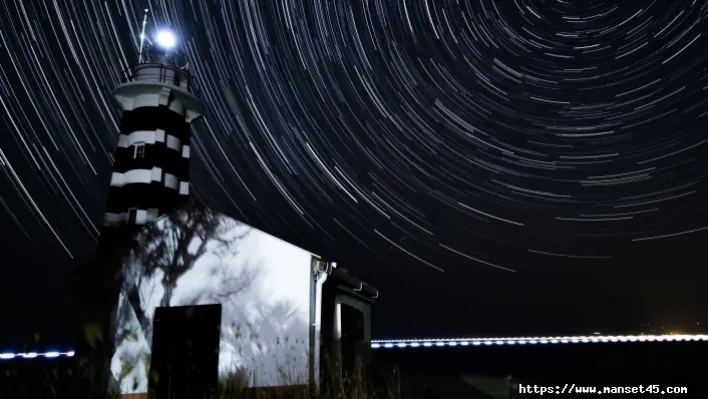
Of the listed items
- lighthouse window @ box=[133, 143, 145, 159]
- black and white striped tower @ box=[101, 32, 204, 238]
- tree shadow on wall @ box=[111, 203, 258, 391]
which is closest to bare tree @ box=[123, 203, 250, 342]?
tree shadow on wall @ box=[111, 203, 258, 391]

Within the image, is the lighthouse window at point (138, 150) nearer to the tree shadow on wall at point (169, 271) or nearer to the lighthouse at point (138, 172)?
the lighthouse at point (138, 172)

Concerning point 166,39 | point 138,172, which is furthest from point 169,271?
point 166,39

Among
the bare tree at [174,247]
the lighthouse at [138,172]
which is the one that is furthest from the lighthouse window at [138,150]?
the bare tree at [174,247]

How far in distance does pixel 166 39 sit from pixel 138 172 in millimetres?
5052

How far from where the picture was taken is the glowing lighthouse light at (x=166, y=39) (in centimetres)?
1698

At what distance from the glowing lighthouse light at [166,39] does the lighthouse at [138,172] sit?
15 mm

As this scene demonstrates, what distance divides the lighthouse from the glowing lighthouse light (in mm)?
15

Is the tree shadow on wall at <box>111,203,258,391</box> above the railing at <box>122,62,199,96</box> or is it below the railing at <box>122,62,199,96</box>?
below

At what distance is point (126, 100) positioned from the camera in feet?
52.0

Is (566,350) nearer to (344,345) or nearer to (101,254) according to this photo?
(344,345)

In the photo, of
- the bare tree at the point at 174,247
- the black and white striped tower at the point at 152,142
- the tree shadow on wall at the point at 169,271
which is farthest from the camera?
the black and white striped tower at the point at 152,142

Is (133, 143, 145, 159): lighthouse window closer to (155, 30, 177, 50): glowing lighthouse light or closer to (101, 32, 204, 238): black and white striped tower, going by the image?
(101, 32, 204, 238): black and white striped tower

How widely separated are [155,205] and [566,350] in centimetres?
4031

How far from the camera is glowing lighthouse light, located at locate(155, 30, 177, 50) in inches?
669
